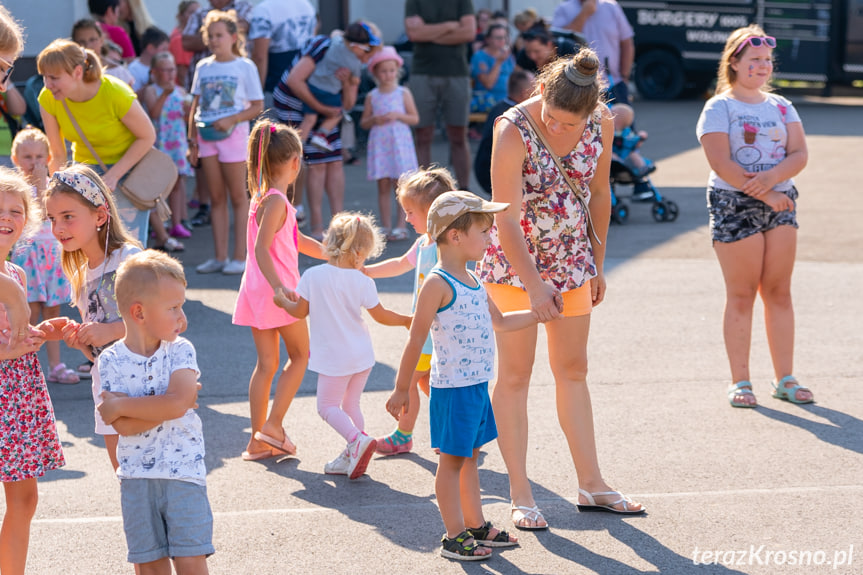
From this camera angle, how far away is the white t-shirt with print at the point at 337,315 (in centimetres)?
483

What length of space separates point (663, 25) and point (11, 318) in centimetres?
2140

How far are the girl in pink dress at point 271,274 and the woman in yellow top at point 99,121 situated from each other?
1554 mm

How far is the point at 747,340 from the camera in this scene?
19.6 feet

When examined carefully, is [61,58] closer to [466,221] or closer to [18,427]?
[18,427]

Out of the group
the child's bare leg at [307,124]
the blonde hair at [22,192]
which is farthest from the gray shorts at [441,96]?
the blonde hair at [22,192]

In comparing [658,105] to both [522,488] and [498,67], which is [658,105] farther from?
[522,488]

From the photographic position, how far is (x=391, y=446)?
525 cm

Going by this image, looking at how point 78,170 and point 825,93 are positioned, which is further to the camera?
point 825,93

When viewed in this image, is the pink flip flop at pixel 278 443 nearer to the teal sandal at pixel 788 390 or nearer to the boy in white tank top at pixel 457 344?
the boy in white tank top at pixel 457 344

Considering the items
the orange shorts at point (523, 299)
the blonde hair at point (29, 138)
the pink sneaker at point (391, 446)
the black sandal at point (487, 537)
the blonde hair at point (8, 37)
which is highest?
the blonde hair at point (8, 37)

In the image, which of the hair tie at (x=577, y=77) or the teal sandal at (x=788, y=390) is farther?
the teal sandal at (x=788, y=390)

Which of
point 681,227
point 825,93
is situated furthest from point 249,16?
point 825,93

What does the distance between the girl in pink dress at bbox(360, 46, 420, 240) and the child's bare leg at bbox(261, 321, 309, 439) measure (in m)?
4.81

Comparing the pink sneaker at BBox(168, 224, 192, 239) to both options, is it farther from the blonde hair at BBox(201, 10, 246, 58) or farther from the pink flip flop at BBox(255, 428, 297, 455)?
the pink flip flop at BBox(255, 428, 297, 455)
